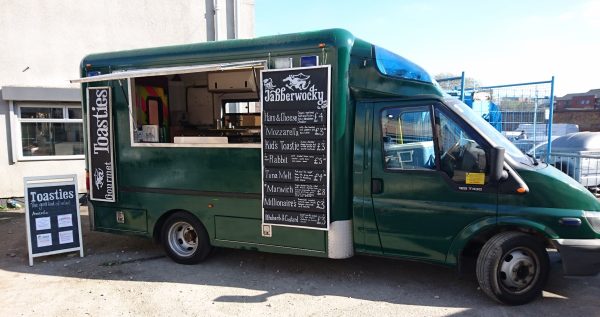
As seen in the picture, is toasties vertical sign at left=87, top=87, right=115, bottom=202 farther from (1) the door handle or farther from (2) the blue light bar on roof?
(1) the door handle

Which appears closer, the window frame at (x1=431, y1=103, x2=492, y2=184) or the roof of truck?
the window frame at (x1=431, y1=103, x2=492, y2=184)

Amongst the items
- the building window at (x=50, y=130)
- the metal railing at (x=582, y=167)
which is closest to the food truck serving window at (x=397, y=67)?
the metal railing at (x=582, y=167)

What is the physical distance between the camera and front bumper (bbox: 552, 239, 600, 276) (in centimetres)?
407

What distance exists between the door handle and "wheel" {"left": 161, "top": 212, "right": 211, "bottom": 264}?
2169mm

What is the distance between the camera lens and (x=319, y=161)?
15.7 ft

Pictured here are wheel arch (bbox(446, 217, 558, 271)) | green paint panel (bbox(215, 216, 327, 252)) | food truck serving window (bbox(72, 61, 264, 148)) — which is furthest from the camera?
food truck serving window (bbox(72, 61, 264, 148))

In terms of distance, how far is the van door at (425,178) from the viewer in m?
4.29

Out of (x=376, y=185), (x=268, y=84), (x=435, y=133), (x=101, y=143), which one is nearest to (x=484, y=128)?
(x=435, y=133)

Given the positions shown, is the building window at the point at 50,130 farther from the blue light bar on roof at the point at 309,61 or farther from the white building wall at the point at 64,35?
the blue light bar on roof at the point at 309,61

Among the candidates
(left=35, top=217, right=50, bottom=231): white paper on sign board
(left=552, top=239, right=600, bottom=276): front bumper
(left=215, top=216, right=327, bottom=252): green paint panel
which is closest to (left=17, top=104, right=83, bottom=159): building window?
(left=35, top=217, right=50, bottom=231): white paper on sign board

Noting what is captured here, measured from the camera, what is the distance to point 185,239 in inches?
229

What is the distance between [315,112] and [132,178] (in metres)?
2.65

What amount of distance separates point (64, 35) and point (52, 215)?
20.0 ft

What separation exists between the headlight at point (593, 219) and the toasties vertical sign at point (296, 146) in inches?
94.2
